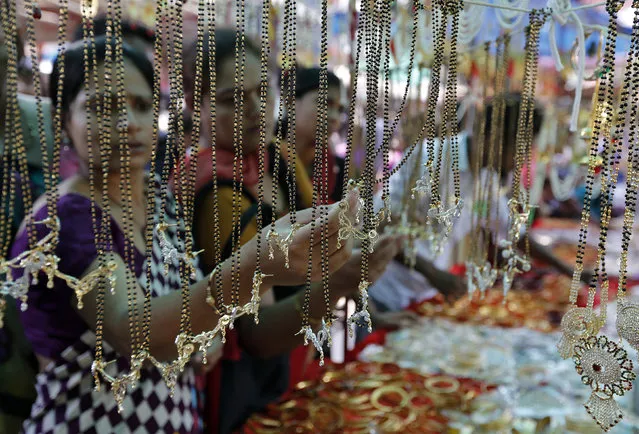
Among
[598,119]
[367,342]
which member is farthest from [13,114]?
[367,342]

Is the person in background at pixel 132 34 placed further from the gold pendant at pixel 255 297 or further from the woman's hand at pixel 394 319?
the woman's hand at pixel 394 319

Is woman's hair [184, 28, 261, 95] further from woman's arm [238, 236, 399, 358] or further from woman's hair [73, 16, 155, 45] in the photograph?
woman's arm [238, 236, 399, 358]

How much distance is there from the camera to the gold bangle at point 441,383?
60.2 inches

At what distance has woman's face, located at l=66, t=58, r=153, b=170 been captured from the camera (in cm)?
83

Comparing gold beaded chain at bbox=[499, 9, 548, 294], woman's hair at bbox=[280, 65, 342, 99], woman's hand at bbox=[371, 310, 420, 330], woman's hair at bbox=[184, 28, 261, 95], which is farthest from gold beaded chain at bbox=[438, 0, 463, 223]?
woman's hand at bbox=[371, 310, 420, 330]

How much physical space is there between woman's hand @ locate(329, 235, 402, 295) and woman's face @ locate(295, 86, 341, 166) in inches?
18.0

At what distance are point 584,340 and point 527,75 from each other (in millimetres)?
490

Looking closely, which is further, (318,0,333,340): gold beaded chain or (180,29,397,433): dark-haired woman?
(180,29,397,433): dark-haired woman

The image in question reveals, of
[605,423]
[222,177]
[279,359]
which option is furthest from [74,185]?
[605,423]

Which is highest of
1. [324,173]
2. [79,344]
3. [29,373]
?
[324,173]

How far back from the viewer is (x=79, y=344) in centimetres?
89

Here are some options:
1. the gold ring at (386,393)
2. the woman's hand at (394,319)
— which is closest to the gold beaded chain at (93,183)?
the gold ring at (386,393)

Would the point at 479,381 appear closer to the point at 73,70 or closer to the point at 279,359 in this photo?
the point at 279,359

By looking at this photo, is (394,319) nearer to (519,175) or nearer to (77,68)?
(519,175)
